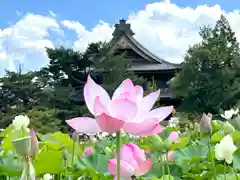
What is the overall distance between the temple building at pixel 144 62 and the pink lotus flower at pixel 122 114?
47.3 feet

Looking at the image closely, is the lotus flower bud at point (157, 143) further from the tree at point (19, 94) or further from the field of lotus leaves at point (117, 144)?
the tree at point (19, 94)

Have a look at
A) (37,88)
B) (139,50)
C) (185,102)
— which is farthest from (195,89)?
(37,88)

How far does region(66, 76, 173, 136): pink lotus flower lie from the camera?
504 mm

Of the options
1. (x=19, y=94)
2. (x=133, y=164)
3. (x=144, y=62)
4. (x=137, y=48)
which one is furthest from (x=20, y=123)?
(x=137, y=48)

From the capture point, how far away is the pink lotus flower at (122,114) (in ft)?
1.65

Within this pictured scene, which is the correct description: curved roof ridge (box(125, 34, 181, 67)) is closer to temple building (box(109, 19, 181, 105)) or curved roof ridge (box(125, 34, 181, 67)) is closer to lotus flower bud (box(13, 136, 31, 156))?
temple building (box(109, 19, 181, 105))

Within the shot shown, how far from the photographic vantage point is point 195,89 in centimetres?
1427

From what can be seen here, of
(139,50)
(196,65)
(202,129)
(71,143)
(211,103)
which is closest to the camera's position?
(202,129)

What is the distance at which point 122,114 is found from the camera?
1.66 feet

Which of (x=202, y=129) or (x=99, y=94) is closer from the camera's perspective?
(x=99, y=94)

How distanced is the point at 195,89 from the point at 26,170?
14.0 metres

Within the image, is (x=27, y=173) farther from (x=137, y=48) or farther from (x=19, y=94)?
(x=137, y=48)

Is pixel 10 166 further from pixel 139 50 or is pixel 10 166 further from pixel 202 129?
pixel 139 50

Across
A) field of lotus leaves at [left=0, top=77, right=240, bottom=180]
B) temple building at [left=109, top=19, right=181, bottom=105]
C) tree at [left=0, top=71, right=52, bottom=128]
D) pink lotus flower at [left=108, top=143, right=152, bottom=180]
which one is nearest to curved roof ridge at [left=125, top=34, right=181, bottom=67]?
temple building at [left=109, top=19, right=181, bottom=105]
